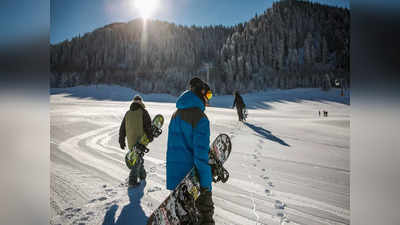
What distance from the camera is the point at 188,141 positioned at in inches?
70.6

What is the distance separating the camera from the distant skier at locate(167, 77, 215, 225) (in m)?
1.71

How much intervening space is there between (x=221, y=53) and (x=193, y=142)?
48.8 meters

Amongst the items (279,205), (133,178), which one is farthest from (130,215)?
(279,205)

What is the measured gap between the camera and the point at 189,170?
1874mm

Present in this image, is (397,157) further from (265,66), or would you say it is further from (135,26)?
(135,26)

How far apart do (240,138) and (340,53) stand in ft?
175

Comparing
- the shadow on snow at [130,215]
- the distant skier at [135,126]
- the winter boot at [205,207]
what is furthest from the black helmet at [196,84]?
the shadow on snow at [130,215]

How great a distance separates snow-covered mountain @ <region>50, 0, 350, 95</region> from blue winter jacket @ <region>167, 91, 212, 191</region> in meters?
36.5

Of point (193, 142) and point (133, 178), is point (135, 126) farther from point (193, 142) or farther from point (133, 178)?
point (193, 142)

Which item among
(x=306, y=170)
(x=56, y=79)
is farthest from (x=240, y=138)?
(x=56, y=79)

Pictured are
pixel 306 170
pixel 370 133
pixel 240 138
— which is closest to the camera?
pixel 370 133

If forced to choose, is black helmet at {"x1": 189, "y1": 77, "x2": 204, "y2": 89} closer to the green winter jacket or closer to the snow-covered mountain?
the green winter jacket

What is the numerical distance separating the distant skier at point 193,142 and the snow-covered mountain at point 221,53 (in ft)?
119

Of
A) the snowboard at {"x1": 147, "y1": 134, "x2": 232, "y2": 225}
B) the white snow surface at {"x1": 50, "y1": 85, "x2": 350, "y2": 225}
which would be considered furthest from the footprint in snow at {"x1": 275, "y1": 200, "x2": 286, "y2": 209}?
the snowboard at {"x1": 147, "y1": 134, "x2": 232, "y2": 225}
